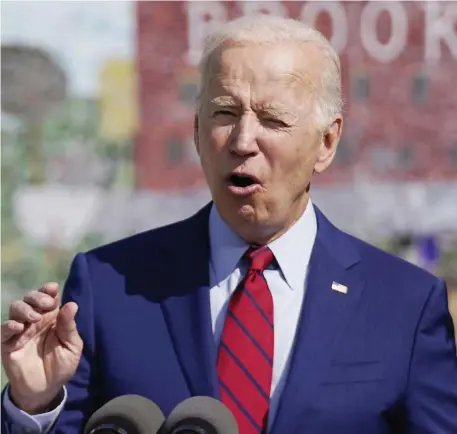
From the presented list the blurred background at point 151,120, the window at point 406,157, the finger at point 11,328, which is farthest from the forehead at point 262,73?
the window at point 406,157

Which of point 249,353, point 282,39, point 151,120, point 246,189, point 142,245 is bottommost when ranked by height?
point 151,120

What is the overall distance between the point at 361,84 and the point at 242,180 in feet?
9.94

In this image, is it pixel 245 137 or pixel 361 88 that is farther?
pixel 361 88

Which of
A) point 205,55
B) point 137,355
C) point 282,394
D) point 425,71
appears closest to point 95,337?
point 137,355

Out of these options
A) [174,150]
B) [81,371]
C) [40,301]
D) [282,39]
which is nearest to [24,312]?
[40,301]

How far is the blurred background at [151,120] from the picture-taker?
4.66m

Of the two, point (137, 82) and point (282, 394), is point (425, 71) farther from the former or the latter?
point (282, 394)

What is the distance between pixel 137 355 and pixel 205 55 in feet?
1.80

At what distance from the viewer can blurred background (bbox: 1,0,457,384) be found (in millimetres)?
4656

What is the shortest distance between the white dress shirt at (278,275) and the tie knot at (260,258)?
1cm

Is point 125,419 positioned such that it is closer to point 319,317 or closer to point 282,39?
point 319,317

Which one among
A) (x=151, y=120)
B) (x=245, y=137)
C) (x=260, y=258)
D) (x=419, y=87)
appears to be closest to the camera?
(x=245, y=137)

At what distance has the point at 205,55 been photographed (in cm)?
187

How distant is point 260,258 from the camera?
1887mm
